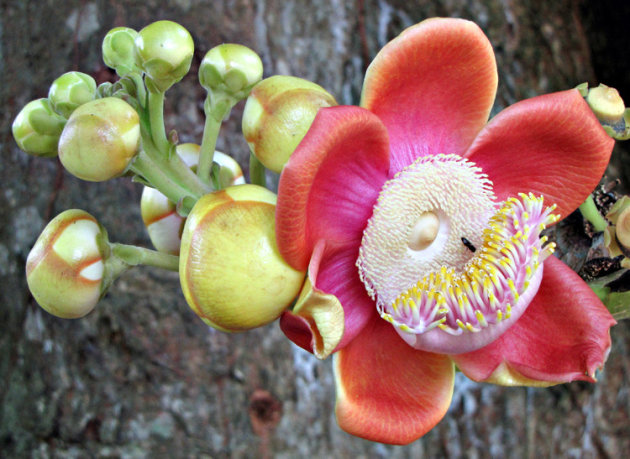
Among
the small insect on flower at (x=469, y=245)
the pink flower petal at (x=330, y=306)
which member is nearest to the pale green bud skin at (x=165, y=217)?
the pink flower petal at (x=330, y=306)

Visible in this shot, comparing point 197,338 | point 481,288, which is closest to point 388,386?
point 481,288

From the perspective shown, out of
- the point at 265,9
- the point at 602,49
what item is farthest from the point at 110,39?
the point at 602,49

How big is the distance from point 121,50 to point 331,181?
0.97ft

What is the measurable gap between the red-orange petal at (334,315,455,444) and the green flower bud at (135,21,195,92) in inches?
14.7

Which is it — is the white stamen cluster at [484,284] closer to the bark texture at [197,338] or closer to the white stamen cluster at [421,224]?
the white stamen cluster at [421,224]

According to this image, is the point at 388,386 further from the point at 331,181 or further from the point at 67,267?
the point at 67,267

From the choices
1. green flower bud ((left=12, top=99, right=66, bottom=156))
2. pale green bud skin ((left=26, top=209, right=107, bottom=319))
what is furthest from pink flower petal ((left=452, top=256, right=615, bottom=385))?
green flower bud ((left=12, top=99, right=66, bottom=156))

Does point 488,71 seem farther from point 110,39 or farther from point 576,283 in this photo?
point 110,39

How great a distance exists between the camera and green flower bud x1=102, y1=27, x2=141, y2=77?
0.67 metres

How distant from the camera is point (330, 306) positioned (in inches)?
22.0

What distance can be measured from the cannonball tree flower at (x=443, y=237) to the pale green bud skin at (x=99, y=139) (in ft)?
0.63

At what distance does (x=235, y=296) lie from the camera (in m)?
0.56

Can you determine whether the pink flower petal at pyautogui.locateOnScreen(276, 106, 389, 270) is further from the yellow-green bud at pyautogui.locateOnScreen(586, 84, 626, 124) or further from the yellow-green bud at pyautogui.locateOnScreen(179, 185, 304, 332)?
the yellow-green bud at pyautogui.locateOnScreen(586, 84, 626, 124)

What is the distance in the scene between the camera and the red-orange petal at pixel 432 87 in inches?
25.1
